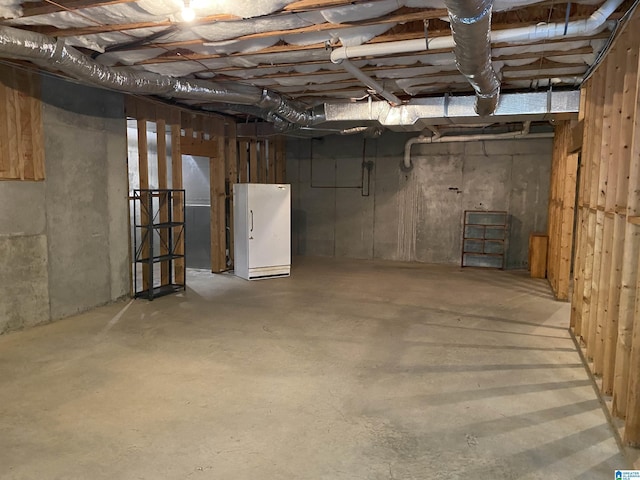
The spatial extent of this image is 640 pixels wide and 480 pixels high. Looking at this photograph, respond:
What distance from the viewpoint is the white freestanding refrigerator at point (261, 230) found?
6711mm

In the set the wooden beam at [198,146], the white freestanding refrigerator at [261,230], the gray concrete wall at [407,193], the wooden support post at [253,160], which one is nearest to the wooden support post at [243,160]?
the wooden support post at [253,160]

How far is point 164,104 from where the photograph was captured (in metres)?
5.88

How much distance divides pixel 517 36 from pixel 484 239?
5219 millimetres

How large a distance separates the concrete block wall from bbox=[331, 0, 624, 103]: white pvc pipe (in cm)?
304

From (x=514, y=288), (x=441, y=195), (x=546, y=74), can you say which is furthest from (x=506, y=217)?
(x=546, y=74)

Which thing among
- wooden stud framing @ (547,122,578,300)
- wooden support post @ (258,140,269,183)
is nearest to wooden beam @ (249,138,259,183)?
wooden support post @ (258,140,269,183)

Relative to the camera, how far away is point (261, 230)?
678cm

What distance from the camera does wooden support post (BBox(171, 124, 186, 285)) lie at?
6.19 m

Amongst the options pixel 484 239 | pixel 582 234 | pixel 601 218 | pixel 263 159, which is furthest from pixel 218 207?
pixel 601 218

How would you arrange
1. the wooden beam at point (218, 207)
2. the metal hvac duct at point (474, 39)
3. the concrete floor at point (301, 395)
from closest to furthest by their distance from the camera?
the metal hvac duct at point (474, 39), the concrete floor at point (301, 395), the wooden beam at point (218, 207)

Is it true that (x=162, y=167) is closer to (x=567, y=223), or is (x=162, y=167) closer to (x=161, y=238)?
(x=161, y=238)

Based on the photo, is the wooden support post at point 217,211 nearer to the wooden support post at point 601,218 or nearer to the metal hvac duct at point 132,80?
the metal hvac duct at point 132,80

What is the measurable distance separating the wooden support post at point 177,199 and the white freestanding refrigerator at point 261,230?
Result: 3.08 feet

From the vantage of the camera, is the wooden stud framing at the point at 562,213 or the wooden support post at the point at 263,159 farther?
the wooden support post at the point at 263,159
